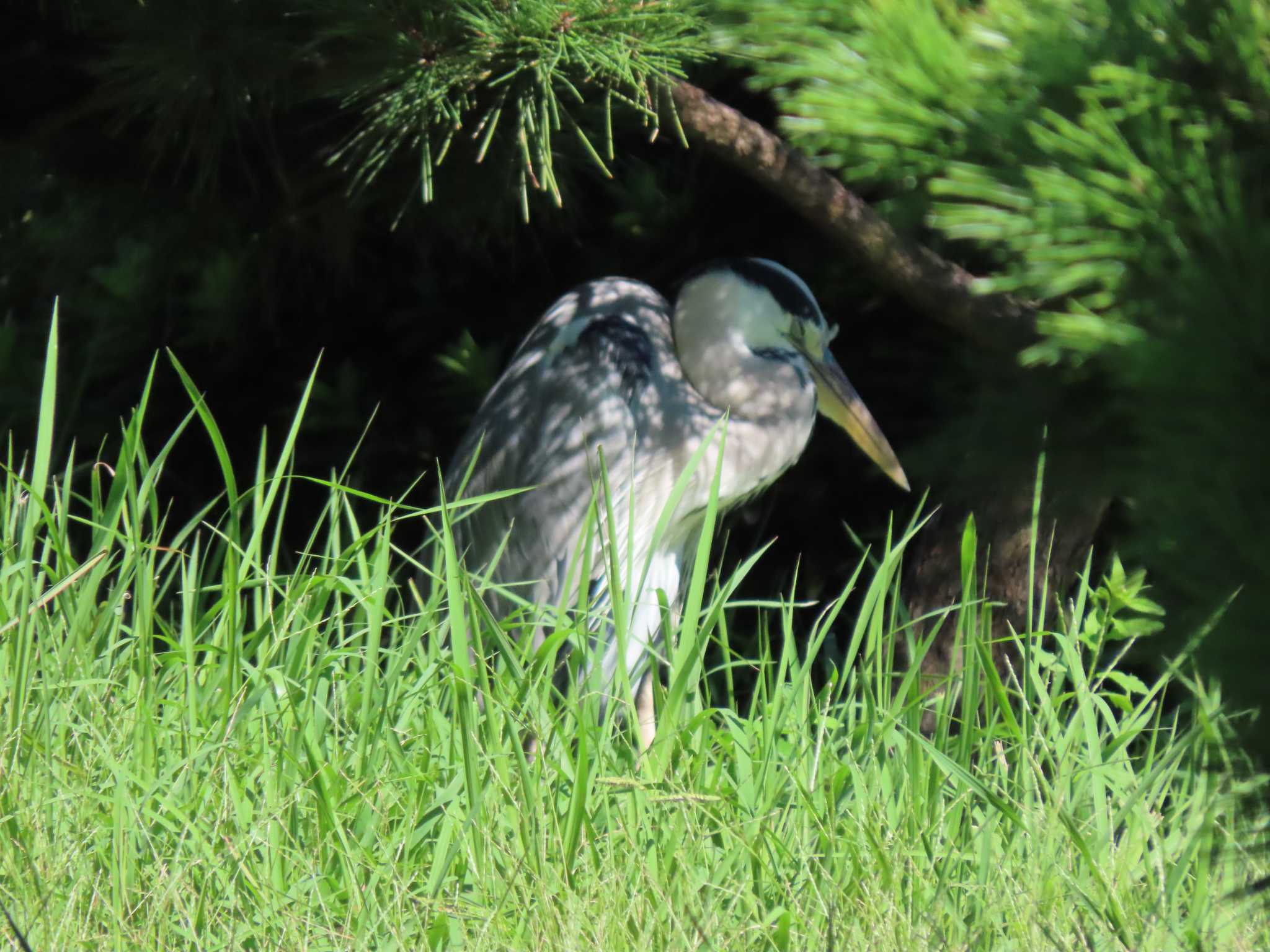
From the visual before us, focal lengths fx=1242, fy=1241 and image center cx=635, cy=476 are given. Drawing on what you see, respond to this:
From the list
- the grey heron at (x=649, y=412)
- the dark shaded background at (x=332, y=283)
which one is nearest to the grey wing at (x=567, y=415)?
the grey heron at (x=649, y=412)

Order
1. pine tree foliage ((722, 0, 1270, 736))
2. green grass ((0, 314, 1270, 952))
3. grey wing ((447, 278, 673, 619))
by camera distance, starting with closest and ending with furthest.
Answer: pine tree foliage ((722, 0, 1270, 736))
green grass ((0, 314, 1270, 952))
grey wing ((447, 278, 673, 619))

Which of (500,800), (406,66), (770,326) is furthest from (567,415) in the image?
(500,800)

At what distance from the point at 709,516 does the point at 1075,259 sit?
0.85 meters

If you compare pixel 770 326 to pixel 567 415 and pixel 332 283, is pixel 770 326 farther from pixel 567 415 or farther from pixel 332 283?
pixel 332 283

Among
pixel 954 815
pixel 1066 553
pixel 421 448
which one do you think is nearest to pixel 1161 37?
pixel 954 815

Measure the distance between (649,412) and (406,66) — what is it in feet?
3.59

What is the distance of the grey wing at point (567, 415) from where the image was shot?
262 cm

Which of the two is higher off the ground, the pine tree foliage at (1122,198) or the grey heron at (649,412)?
the pine tree foliage at (1122,198)

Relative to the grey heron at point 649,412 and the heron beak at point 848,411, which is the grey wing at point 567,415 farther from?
the heron beak at point 848,411

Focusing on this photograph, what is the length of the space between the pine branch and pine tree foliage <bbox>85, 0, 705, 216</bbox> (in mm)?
102

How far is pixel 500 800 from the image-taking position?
1439 mm

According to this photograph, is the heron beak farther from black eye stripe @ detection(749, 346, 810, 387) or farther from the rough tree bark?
the rough tree bark

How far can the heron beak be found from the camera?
2.70 metres

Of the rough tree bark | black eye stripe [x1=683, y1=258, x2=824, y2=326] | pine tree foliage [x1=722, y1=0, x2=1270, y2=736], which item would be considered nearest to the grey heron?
black eye stripe [x1=683, y1=258, x2=824, y2=326]
